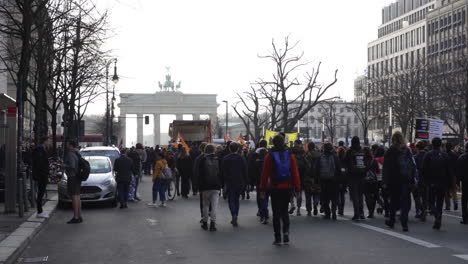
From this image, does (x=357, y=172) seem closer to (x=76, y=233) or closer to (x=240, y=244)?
(x=240, y=244)

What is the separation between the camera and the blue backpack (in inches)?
447

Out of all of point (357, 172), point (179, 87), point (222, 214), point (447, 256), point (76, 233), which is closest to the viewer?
point (447, 256)

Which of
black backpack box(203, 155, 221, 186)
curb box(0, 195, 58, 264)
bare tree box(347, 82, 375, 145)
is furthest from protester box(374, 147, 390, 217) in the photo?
bare tree box(347, 82, 375, 145)

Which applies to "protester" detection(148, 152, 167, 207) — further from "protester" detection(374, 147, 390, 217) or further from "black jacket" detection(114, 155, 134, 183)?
"protester" detection(374, 147, 390, 217)

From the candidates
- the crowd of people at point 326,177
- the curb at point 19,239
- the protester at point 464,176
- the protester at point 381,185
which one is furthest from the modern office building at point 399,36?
the curb at point 19,239

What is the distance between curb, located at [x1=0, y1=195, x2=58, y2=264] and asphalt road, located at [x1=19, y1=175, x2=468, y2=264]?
0.52ft

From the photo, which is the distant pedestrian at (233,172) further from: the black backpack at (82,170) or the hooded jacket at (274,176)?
the black backpack at (82,170)

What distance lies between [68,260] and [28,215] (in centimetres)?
652

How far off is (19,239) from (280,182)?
173 inches

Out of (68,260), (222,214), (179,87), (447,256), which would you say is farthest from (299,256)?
(179,87)

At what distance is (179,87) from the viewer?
13450 centimetres

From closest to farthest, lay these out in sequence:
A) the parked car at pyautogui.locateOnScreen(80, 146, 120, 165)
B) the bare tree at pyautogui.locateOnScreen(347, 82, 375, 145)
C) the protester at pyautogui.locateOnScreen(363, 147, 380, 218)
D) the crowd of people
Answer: the crowd of people < the protester at pyautogui.locateOnScreen(363, 147, 380, 218) < the parked car at pyautogui.locateOnScreen(80, 146, 120, 165) < the bare tree at pyautogui.locateOnScreen(347, 82, 375, 145)

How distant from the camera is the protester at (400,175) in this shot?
1299 centimetres

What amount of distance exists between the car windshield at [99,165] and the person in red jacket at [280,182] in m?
10.4
